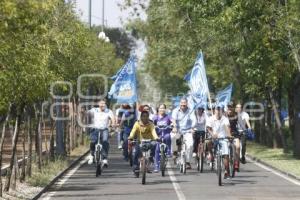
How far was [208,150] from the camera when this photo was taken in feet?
83.7

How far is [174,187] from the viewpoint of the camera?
20.5 meters

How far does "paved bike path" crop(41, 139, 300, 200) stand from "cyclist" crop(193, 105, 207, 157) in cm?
85

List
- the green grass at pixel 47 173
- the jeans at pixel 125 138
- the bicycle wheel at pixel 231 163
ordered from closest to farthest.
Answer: the green grass at pixel 47 173, the bicycle wheel at pixel 231 163, the jeans at pixel 125 138

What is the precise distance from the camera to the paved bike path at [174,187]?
18469mm

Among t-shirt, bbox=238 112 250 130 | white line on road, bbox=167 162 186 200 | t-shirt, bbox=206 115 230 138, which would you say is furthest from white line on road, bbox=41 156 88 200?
t-shirt, bbox=238 112 250 130

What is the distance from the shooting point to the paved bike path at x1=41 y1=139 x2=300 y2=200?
1847 centimetres

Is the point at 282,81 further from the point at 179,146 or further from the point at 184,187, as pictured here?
the point at 184,187

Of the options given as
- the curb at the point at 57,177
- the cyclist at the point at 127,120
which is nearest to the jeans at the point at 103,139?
A: the curb at the point at 57,177

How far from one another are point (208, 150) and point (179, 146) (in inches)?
32.4

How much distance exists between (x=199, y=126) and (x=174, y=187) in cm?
514

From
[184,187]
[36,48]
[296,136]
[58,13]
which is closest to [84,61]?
[58,13]

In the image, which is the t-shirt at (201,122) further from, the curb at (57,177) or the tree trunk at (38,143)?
the tree trunk at (38,143)

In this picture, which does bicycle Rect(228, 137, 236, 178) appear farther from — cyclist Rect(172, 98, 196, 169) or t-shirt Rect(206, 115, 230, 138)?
cyclist Rect(172, 98, 196, 169)

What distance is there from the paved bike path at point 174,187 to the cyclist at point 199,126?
2.77 ft
